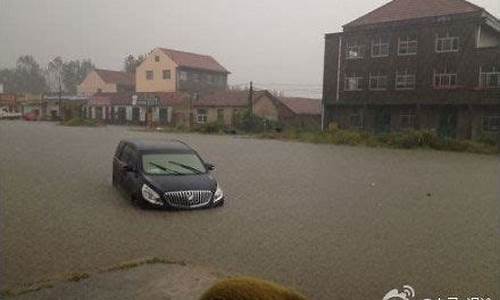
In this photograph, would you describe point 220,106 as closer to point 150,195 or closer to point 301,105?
point 301,105

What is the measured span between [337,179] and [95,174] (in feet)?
25.3

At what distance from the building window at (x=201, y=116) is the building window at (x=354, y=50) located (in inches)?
712

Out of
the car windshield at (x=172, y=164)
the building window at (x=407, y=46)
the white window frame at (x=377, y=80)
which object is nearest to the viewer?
the car windshield at (x=172, y=164)

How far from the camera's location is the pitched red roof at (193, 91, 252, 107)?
2064 inches

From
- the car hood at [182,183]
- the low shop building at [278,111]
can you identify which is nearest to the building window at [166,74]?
the low shop building at [278,111]

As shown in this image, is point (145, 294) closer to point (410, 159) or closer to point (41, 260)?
point (41, 260)

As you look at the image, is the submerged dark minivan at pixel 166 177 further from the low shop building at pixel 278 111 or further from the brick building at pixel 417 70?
the low shop building at pixel 278 111

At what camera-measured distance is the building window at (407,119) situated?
38875 millimetres

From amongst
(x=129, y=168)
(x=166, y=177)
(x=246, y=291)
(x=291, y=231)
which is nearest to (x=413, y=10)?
(x=129, y=168)

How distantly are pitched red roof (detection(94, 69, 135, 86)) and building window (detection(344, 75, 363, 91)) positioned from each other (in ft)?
116

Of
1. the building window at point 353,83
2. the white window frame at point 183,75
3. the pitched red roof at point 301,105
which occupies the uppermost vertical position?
the white window frame at point 183,75

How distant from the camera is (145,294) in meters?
5.60

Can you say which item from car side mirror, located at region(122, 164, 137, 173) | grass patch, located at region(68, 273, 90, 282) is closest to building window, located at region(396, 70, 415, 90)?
car side mirror, located at region(122, 164, 137, 173)

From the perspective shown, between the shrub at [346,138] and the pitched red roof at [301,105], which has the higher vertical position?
the pitched red roof at [301,105]
